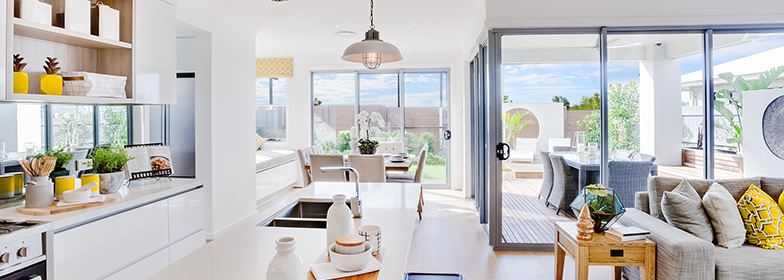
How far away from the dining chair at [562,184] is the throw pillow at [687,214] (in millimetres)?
1069

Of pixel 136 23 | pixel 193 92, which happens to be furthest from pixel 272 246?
pixel 193 92

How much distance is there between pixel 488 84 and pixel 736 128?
2.14 meters

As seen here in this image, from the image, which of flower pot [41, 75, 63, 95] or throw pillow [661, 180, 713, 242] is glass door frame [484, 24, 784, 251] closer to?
throw pillow [661, 180, 713, 242]

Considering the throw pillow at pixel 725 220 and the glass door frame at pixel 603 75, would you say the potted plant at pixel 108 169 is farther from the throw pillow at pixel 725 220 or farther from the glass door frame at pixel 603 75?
the throw pillow at pixel 725 220

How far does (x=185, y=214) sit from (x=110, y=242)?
0.61 meters

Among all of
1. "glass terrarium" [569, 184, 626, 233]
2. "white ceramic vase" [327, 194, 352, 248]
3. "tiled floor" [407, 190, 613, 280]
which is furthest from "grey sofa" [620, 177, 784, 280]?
"white ceramic vase" [327, 194, 352, 248]

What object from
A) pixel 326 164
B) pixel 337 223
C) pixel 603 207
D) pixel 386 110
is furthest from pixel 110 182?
pixel 386 110

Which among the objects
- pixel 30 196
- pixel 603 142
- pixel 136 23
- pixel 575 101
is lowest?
pixel 30 196

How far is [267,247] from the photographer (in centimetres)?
155

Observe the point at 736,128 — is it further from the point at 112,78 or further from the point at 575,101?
the point at 112,78

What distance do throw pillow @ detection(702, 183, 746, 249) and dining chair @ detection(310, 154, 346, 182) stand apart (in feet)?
10.0

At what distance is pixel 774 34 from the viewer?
3.42 metres

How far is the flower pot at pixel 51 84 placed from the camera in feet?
6.72

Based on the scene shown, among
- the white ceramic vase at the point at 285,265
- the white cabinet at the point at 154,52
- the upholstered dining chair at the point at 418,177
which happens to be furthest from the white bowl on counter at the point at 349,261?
the upholstered dining chair at the point at 418,177
